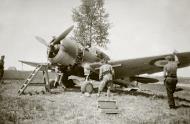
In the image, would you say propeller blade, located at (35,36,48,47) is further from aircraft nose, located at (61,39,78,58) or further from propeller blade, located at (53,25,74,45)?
aircraft nose, located at (61,39,78,58)

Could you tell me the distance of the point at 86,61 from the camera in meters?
12.5

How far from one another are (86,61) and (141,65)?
2.53 meters

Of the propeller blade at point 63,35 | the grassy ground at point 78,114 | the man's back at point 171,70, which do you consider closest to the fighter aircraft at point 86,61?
the propeller blade at point 63,35

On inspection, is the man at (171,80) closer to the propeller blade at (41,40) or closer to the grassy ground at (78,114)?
the grassy ground at (78,114)

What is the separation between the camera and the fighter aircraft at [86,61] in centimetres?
1138

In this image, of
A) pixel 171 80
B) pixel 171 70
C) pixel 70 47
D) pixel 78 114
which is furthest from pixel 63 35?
pixel 78 114

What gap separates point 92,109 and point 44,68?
4292 millimetres

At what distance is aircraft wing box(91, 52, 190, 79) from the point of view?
441 inches

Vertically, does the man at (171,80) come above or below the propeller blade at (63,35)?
below

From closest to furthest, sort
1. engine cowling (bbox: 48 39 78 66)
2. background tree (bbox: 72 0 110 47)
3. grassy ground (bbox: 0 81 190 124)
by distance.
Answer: grassy ground (bbox: 0 81 190 124) < engine cowling (bbox: 48 39 78 66) < background tree (bbox: 72 0 110 47)

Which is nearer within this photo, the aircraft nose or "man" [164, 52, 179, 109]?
"man" [164, 52, 179, 109]

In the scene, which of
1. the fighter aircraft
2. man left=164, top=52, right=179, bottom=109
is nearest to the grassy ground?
man left=164, top=52, right=179, bottom=109

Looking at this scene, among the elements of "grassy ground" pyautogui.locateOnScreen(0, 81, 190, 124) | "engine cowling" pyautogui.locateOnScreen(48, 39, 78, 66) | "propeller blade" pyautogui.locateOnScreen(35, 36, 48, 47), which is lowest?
"grassy ground" pyautogui.locateOnScreen(0, 81, 190, 124)

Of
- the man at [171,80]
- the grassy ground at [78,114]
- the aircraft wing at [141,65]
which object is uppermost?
the aircraft wing at [141,65]
